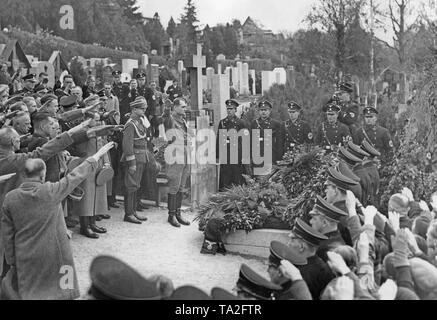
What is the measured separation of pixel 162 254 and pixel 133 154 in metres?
1.92

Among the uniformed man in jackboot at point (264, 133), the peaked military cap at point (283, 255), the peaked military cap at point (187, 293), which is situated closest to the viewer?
the peaked military cap at point (187, 293)

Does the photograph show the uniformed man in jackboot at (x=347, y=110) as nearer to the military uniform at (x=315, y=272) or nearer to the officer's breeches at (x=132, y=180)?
the officer's breeches at (x=132, y=180)

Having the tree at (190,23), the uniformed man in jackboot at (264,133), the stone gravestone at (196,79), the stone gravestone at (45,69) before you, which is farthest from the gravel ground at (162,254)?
the tree at (190,23)

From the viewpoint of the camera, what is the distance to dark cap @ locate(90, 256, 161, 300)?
3320mm

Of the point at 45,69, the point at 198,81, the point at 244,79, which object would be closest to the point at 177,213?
the point at 198,81

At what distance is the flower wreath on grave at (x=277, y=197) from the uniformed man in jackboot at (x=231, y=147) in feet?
5.52

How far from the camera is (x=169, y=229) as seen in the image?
8.89 meters

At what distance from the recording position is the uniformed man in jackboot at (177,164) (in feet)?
30.1

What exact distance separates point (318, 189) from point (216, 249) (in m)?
1.58

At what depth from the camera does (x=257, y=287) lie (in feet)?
12.6

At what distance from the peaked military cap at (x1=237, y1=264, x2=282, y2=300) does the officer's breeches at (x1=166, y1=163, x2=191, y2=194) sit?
5.34 m

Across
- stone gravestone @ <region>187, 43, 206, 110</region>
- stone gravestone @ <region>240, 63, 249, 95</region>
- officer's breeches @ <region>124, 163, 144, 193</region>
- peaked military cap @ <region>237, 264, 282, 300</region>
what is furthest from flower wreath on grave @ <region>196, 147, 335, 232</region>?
stone gravestone @ <region>240, 63, 249, 95</region>
